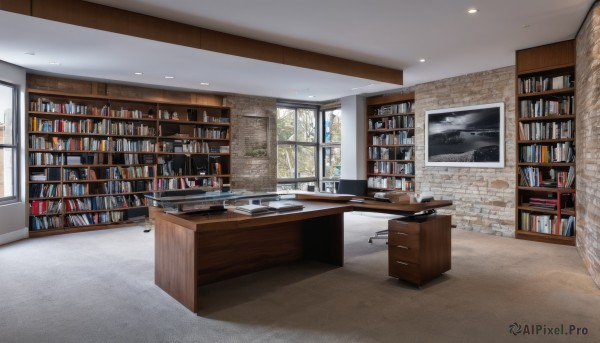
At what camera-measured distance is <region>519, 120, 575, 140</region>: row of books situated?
18.3ft

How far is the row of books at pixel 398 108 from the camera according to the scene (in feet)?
27.8

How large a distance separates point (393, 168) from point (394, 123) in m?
1.07

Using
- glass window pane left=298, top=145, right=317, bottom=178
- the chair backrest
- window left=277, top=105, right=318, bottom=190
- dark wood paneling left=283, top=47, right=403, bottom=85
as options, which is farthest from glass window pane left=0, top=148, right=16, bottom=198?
Result: glass window pane left=298, top=145, right=317, bottom=178

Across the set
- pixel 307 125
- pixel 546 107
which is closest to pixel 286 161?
pixel 307 125

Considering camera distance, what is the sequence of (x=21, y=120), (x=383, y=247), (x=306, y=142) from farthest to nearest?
(x=306, y=142), (x=21, y=120), (x=383, y=247)

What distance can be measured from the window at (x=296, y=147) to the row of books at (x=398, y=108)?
218 cm

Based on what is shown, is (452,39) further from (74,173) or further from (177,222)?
(74,173)

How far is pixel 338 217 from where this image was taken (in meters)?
4.55

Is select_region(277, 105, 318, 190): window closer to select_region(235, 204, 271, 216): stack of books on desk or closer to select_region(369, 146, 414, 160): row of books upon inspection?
select_region(369, 146, 414, 160): row of books

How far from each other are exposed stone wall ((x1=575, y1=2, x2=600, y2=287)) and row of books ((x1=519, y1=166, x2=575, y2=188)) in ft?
1.91

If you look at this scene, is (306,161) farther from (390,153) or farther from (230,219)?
(230,219)

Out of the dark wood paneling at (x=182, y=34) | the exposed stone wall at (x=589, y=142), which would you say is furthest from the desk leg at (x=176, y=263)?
the exposed stone wall at (x=589, y=142)

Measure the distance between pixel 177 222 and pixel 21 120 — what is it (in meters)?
5.04

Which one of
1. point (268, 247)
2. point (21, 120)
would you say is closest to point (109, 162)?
point (21, 120)
